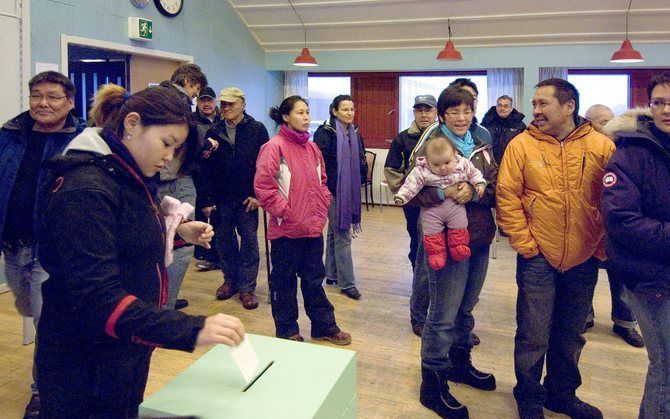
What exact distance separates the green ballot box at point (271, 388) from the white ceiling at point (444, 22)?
6.48 meters

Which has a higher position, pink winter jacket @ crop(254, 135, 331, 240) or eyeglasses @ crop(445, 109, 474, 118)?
eyeglasses @ crop(445, 109, 474, 118)

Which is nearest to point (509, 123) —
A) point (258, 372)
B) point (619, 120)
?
point (619, 120)

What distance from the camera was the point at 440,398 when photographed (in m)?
2.53

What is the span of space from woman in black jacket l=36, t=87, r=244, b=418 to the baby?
132 centimetres

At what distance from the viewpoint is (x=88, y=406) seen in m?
1.34

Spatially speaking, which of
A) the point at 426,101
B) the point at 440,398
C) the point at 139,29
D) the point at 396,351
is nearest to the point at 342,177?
the point at 426,101

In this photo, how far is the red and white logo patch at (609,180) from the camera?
6.44 ft

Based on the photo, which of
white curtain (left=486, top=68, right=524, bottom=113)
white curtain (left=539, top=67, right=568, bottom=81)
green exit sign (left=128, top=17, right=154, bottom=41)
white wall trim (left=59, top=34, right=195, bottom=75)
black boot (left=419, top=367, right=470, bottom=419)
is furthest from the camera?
white curtain (left=486, top=68, right=524, bottom=113)

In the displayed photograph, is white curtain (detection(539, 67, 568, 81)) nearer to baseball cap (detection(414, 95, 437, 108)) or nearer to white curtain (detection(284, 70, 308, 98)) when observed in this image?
white curtain (detection(284, 70, 308, 98))

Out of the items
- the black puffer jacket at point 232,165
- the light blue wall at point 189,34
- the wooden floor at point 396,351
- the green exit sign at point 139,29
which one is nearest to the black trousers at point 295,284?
the wooden floor at point 396,351

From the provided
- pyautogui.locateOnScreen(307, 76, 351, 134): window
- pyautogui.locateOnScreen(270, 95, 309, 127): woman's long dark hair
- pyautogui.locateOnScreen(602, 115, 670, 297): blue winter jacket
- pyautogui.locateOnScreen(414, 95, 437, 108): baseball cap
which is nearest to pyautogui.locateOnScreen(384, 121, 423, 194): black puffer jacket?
pyautogui.locateOnScreen(414, 95, 437, 108): baseball cap

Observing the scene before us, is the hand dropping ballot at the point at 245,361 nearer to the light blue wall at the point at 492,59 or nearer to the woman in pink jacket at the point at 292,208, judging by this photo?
the woman in pink jacket at the point at 292,208

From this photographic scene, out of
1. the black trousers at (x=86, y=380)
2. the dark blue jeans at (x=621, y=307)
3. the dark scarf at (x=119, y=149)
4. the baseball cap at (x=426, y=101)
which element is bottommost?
the dark blue jeans at (x=621, y=307)

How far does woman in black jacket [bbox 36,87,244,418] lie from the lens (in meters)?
1.17
